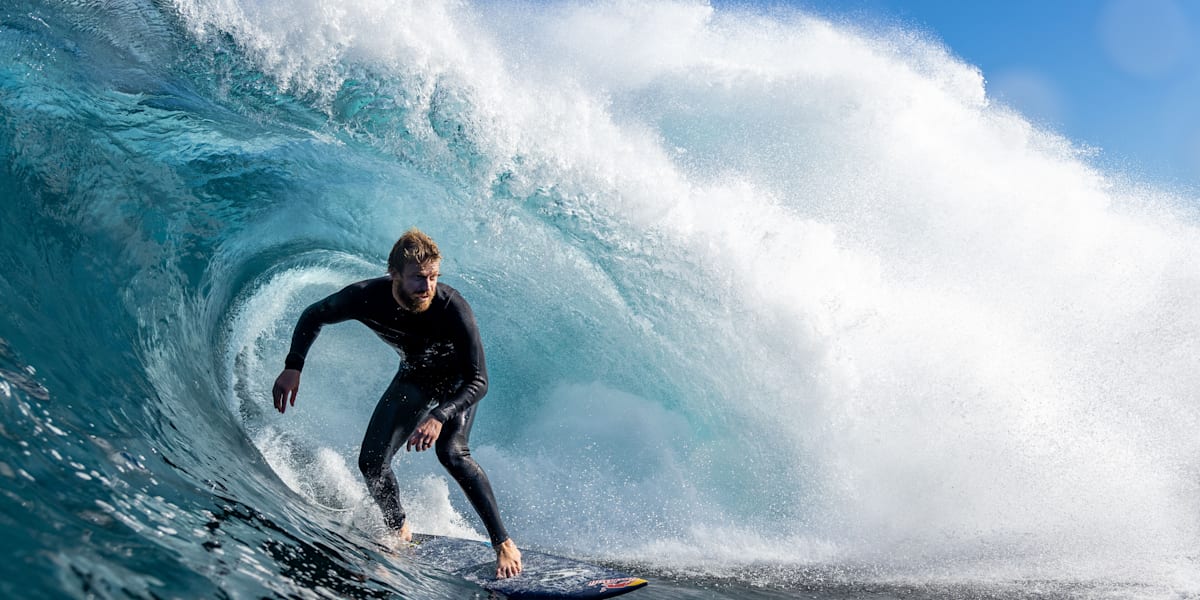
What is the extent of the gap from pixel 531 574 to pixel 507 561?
14cm

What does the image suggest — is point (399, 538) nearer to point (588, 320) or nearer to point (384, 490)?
point (384, 490)

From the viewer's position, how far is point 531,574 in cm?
396

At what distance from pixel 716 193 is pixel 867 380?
2.19 meters

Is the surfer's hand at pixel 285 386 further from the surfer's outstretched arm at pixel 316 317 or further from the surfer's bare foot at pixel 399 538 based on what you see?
the surfer's bare foot at pixel 399 538

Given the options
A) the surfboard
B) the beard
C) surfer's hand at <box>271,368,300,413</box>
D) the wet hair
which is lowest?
the surfboard

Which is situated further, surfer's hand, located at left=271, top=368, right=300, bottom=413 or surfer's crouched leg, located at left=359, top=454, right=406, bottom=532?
→ surfer's crouched leg, located at left=359, top=454, right=406, bottom=532

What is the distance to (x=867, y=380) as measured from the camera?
641 centimetres

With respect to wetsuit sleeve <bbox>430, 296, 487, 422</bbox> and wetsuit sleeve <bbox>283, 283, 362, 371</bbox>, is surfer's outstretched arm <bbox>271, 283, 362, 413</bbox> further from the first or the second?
wetsuit sleeve <bbox>430, 296, 487, 422</bbox>

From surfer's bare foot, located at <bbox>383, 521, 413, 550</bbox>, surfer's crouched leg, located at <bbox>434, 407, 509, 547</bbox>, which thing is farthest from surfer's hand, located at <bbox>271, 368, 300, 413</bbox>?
surfer's bare foot, located at <bbox>383, 521, 413, 550</bbox>

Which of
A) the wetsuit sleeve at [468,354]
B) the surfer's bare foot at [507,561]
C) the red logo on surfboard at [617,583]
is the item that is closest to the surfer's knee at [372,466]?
the wetsuit sleeve at [468,354]

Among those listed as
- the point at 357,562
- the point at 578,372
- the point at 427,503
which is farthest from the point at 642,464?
the point at 357,562

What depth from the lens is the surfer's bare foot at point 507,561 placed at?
12.8 feet

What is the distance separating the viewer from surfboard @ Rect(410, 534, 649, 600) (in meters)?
3.71

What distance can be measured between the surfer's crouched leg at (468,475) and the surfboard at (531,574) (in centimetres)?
20
